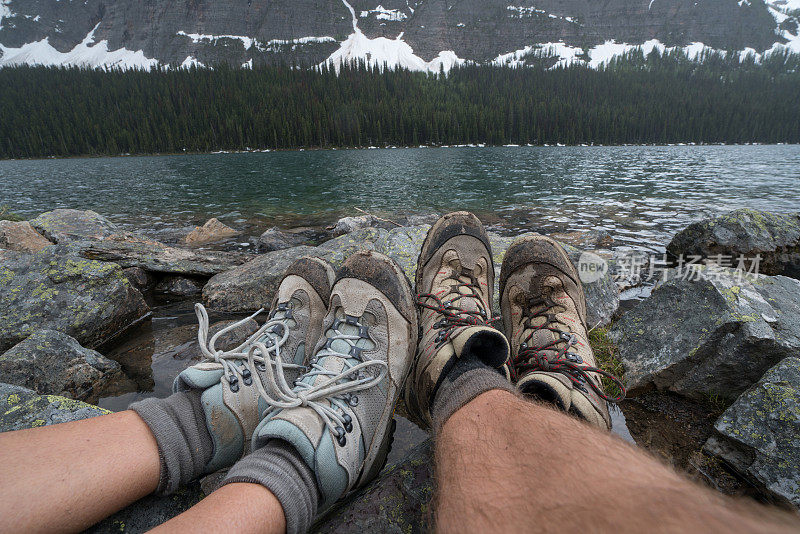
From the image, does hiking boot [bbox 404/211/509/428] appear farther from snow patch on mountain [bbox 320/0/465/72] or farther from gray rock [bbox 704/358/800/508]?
snow patch on mountain [bbox 320/0/465/72]

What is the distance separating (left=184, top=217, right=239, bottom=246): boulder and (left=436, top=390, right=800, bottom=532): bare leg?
9.70m

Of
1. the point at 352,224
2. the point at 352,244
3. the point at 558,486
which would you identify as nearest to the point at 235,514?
the point at 558,486

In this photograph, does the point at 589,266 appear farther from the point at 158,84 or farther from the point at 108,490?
the point at 158,84

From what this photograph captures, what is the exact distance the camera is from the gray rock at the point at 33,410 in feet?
5.40

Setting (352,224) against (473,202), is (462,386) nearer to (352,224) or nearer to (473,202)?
(352,224)

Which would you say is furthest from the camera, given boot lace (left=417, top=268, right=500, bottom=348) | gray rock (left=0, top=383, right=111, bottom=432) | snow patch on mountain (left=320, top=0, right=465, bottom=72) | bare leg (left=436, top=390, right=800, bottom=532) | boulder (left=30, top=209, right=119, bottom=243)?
snow patch on mountain (left=320, top=0, right=465, bottom=72)

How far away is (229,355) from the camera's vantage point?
1.88m

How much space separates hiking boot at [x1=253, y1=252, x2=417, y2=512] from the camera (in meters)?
1.42

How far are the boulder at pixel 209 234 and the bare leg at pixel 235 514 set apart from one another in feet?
30.6

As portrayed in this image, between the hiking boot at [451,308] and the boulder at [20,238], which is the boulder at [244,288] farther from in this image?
the boulder at [20,238]

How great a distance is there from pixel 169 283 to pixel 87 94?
420ft

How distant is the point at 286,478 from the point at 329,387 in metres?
0.46

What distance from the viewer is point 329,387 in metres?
1.68

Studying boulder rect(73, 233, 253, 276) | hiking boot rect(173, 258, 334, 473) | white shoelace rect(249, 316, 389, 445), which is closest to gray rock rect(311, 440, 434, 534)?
white shoelace rect(249, 316, 389, 445)
